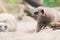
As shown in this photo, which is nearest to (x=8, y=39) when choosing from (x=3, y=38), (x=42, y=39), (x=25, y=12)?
(x=3, y=38)

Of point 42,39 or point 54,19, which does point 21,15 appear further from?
point 42,39

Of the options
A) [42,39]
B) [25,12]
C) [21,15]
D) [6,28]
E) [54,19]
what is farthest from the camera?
[25,12]

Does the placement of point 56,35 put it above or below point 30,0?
below

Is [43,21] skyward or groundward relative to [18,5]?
groundward

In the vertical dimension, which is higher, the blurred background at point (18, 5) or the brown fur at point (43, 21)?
the blurred background at point (18, 5)

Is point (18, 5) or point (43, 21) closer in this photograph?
point (43, 21)

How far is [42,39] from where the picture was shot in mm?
1215

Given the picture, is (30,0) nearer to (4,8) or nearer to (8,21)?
(4,8)

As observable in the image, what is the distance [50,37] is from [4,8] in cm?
172

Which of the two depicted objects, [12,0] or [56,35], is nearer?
[56,35]

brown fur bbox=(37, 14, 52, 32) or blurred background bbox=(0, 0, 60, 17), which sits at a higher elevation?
blurred background bbox=(0, 0, 60, 17)

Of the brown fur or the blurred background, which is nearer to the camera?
the brown fur

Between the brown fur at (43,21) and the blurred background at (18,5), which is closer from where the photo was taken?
the brown fur at (43,21)

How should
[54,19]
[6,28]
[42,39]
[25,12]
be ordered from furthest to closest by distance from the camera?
[25,12] → [54,19] → [6,28] → [42,39]
